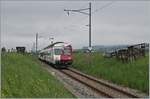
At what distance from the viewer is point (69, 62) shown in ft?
141

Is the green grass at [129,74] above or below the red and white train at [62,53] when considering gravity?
below

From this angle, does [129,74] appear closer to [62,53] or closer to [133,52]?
[133,52]

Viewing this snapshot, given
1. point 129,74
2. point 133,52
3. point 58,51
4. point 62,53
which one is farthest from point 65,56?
point 129,74

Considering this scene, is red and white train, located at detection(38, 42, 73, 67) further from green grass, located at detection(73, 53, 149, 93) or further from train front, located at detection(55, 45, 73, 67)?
green grass, located at detection(73, 53, 149, 93)

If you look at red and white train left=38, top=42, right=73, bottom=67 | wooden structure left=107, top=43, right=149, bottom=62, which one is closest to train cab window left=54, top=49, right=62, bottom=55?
red and white train left=38, top=42, right=73, bottom=67

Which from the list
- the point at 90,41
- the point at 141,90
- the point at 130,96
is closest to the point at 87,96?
the point at 130,96

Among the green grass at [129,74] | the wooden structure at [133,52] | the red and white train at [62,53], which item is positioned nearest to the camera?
the green grass at [129,74]

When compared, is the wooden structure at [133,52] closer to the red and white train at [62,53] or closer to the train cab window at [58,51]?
the red and white train at [62,53]

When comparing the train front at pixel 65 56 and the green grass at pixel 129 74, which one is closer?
the green grass at pixel 129 74

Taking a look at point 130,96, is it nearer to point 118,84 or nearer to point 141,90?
point 141,90

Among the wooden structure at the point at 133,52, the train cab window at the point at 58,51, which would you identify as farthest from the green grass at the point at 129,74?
the train cab window at the point at 58,51

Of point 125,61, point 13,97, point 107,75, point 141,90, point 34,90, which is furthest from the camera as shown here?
point 125,61

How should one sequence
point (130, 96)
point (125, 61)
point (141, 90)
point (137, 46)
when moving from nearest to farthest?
point (130, 96) → point (141, 90) → point (125, 61) → point (137, 46)

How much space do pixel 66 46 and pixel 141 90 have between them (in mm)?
21617
